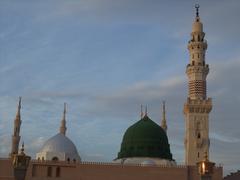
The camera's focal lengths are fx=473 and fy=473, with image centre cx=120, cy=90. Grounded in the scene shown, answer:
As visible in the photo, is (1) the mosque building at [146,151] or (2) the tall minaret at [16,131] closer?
(1) the mosque building at [146,151]

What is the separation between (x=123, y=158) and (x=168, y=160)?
3532 mm

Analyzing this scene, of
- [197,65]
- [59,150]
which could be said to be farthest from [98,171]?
[197,65]

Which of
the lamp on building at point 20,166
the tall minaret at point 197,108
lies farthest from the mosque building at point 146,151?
the lamp on building at point 20,166

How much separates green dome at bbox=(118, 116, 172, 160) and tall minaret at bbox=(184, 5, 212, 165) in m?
3.19

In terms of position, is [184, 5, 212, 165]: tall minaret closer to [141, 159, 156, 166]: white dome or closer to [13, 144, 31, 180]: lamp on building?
[141, 159, 156, 166]: white dome

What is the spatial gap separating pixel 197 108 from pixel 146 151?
7212mm

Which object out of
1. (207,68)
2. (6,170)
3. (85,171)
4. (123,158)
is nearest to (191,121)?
(207,68)

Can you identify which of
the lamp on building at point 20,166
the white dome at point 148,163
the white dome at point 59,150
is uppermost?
the white dome at point 59,150

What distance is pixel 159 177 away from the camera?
109 ft

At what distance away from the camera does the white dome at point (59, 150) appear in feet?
113

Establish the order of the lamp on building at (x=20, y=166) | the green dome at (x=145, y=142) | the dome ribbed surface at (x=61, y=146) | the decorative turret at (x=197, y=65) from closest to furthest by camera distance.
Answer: the lamp on building at (x=20, y=166), the dome ribbed surface at (x=61, y=146), the green dome at (x=145, y=142), the decorative turret at (x=197, y=65)

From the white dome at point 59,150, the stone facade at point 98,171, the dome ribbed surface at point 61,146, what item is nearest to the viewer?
the stone facade at point 98,171

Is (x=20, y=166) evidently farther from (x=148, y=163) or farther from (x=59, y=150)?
(x=148, y=163)

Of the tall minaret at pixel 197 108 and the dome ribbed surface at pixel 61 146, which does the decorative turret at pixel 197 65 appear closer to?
the tall minaret at pixel 197 108
